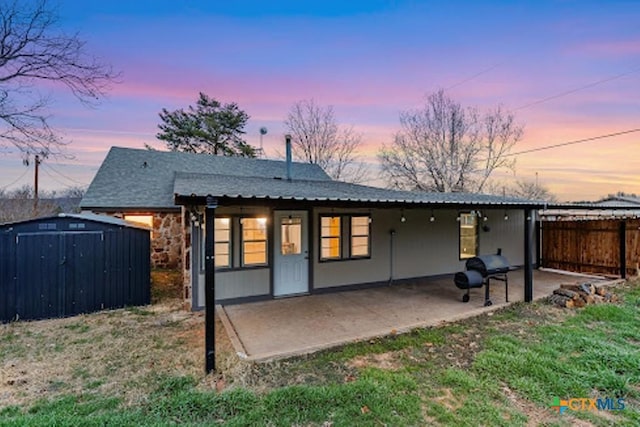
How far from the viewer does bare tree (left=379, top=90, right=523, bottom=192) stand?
20.4 meters

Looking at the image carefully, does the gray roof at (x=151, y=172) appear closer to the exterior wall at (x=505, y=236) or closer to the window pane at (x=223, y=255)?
the window pane at (x=223, y=255)

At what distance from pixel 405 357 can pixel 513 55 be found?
36.4ft

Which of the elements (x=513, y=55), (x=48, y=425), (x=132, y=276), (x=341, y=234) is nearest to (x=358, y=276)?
(x=341, y=234)

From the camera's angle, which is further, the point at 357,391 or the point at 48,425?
the point at 357,391

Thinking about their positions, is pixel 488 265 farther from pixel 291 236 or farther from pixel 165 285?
pixel 165 285

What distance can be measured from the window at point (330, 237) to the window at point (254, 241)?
1392mm

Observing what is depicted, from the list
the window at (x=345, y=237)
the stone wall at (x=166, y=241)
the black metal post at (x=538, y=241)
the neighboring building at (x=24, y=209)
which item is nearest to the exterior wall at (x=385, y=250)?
the window at (x=345, y=237)

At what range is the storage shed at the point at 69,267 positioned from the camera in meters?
5.59

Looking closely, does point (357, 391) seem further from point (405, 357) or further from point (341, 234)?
point (341, 234)

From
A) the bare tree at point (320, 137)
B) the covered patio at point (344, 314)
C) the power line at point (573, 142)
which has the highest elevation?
the bare tree at point (320, 137)

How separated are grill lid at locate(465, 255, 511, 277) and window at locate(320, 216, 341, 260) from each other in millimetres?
3019

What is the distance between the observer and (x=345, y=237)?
7.62 meters

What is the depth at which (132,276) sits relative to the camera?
21.5 feet

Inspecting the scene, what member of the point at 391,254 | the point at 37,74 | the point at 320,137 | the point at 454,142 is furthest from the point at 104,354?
the point at 454,142
